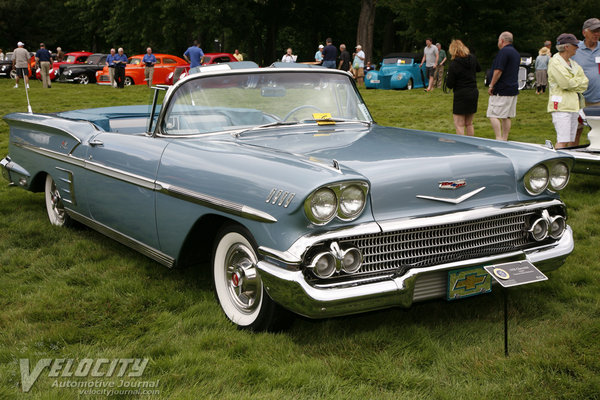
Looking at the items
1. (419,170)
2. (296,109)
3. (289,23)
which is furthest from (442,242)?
(289,23)

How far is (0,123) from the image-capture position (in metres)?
12.3

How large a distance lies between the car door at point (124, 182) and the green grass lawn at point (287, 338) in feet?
1.14

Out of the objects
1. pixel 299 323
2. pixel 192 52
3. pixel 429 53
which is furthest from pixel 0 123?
pixel 429 53

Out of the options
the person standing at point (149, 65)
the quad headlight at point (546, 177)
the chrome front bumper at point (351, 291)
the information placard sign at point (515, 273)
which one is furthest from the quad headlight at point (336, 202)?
the person standing at point (149, 65)

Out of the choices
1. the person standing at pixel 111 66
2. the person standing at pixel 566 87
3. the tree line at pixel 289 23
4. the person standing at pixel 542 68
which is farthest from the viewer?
the tree line at pixel 289 23

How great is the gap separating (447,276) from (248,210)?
41.2 inches

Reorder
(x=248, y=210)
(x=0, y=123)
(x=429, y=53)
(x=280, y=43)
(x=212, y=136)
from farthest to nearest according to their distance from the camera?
(x=280, y=43), (x=429, y=53), (x=0, y=123), (x=212, y=136), (x=248, y=210)

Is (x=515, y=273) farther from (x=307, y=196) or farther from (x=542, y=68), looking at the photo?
(x=542, y=68)

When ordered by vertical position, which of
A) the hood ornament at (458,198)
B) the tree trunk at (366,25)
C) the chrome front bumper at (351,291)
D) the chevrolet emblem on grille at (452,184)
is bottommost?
the chrome front bumper at (351,291)

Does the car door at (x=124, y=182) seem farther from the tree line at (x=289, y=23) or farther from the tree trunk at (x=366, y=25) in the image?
the tree trunk at (x=366, y=25)

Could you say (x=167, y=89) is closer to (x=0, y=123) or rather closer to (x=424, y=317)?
(x=424, y=317)


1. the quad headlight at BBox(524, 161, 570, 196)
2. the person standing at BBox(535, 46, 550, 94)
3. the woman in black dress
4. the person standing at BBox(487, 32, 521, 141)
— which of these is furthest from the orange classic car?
the quad headlight at BBox(524, 161, 570, 196)

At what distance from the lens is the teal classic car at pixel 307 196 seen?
2.95m

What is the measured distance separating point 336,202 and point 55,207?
11.5 ft
